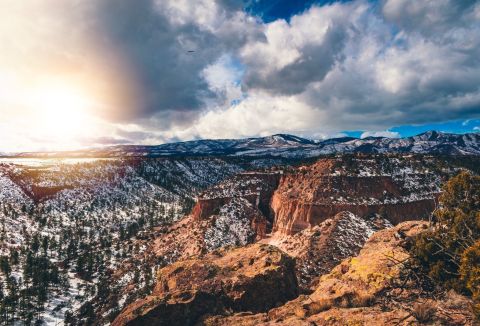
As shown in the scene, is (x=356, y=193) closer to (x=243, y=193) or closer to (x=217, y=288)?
(x=243, y=193)

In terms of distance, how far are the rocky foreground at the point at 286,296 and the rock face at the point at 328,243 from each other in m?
26.0

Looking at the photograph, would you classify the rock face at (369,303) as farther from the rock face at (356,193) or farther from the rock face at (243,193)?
the rock face at (243,193)

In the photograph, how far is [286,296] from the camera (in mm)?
28422

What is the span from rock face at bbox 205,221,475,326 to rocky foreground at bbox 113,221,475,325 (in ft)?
0.13

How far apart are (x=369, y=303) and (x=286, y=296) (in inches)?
365

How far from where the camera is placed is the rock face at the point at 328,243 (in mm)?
59756

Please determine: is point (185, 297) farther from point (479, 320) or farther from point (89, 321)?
point (89, 321)

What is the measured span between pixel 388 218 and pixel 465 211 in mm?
63278

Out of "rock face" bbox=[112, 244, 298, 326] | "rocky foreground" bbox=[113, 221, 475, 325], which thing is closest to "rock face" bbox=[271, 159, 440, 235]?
"rocky foreground" bbox=[113, 221, 475, 325]

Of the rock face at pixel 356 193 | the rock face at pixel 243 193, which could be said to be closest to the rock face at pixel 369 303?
the rock face at pixel 356 193

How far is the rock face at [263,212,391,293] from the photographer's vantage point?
59.8 m

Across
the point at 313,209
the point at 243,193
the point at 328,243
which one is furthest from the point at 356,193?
the point at 243,193

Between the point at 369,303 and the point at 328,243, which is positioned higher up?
the point at 369,303

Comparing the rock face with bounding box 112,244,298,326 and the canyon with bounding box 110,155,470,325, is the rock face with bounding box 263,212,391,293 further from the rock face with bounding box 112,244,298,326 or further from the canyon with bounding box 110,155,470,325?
the rock face with bounding box 112,244,298,326
